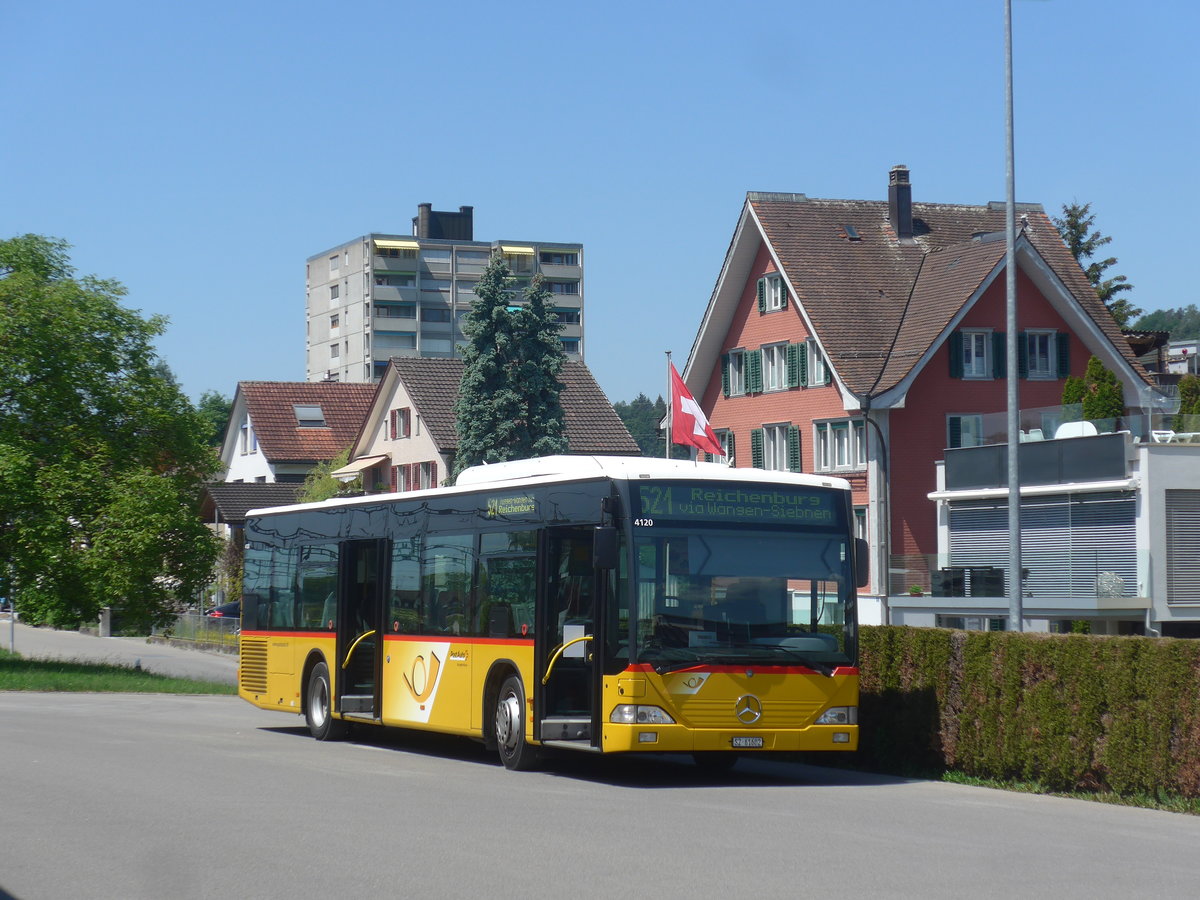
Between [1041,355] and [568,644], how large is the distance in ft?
132

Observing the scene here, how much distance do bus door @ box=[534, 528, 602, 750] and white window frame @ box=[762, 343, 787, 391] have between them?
4020cm

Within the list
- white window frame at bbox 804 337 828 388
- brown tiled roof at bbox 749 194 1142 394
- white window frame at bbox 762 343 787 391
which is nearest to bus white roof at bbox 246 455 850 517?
brown tiled roof at bbox 749 194 1142 394

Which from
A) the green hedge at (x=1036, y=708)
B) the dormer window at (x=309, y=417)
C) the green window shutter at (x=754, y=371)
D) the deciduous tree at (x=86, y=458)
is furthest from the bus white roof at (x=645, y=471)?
the dormer window at (x=309, y=417)

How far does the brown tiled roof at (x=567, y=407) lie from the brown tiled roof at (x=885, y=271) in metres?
14.5

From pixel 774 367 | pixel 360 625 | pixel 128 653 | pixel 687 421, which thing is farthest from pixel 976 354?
pixel 360 625

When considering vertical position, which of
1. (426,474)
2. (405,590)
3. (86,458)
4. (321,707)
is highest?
(426,474)

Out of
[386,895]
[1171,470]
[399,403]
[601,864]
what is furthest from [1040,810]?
[399,403]

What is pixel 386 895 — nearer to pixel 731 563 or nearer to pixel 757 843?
pixel 757 843

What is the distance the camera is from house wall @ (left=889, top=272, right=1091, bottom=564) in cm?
5166

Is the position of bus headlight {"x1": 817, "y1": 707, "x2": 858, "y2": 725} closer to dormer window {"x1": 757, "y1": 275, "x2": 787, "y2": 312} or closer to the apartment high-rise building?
dormer window {"x1": 757, "y1": 275, "x2": 787, "y2": 312}

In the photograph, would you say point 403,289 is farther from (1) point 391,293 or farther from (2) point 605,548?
(2) point 605,548

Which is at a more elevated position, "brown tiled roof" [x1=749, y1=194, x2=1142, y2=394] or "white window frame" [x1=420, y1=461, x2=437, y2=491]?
"brown tiled roof" [x1=749, y1=194, x2=1142, y2=394]

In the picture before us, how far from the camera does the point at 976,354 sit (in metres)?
53.6

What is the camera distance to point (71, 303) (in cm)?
4331
